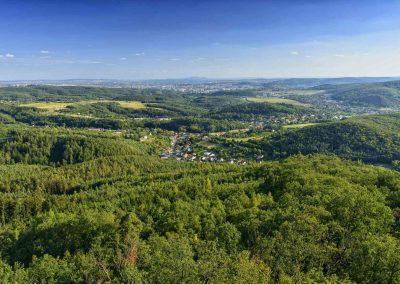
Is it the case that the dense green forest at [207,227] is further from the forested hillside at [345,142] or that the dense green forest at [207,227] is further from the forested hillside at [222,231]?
the forested hillside at [345,142]

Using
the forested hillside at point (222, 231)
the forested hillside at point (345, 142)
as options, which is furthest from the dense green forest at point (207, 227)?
the forested hillside at point (345, 142)

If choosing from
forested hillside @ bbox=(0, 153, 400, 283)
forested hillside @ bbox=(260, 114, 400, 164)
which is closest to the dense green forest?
forested hillside @ bbox=(0, 153, 400, 283)

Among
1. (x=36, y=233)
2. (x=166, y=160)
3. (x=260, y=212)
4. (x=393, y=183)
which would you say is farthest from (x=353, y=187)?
(x=166, y=160)

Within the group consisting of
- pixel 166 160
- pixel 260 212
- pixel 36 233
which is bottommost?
pixel 166 160

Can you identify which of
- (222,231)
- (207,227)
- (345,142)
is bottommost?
(345,142)

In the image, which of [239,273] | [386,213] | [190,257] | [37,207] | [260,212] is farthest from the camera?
[37,207]

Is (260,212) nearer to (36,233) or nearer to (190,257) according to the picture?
(190,257)

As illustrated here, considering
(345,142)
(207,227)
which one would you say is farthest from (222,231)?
(345,142)

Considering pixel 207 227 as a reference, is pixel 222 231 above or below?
above

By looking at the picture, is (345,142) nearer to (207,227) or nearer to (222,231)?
(207,227)

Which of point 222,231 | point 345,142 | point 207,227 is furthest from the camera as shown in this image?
point 345,142

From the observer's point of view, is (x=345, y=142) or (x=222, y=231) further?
(x=345, y=142)
